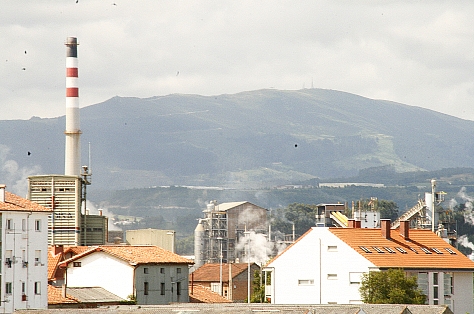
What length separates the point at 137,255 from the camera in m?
78.2

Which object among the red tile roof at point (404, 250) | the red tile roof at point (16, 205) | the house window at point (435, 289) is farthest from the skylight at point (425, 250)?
the red tile roof at point (16, 205)

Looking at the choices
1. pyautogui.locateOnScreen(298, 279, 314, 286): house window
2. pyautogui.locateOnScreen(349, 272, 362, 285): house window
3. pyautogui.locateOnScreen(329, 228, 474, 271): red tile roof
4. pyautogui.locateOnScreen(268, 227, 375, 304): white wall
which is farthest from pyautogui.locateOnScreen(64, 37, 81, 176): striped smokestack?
pyautogui.locateOnScreen(349, 272, 362, 285): house window

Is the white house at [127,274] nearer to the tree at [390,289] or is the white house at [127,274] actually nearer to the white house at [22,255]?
the white house at [22,255]

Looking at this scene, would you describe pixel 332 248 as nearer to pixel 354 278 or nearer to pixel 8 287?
pixel 354 278

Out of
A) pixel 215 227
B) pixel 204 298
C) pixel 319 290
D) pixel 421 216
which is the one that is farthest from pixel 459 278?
pixel 215 227

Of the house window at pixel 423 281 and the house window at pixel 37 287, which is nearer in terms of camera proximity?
the house window at pixel 37 287

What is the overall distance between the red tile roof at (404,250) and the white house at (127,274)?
1298 cm

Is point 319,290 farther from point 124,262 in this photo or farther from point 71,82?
point 71,82

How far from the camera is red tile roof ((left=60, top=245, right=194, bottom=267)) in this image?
76.1 m

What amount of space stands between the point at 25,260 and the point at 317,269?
17.9 meters

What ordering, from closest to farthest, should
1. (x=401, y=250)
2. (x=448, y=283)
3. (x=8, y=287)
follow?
(x=8, y=287) < (x=448, y=283) < (x=401, y=250)

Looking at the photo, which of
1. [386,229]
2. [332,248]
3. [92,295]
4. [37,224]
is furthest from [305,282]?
[37,224]

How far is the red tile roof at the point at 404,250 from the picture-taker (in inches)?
2694

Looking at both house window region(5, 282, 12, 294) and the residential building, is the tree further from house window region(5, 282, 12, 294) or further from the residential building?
the residential building
